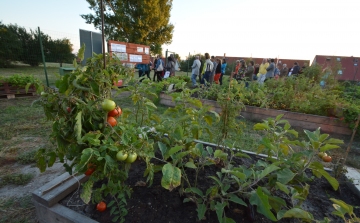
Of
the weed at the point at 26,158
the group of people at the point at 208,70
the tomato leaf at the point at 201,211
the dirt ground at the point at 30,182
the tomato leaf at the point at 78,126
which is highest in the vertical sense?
the group of people at the point at 208,70

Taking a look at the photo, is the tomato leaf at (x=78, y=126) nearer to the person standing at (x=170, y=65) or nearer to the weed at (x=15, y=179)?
the weed at (x=15, y=179)

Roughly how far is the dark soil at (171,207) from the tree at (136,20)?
1940 cm

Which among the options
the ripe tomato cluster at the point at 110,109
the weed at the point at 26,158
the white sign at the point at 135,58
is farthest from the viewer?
the white sign at the point at 135,58

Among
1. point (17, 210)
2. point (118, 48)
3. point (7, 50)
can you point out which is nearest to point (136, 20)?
→ point (7, 50)

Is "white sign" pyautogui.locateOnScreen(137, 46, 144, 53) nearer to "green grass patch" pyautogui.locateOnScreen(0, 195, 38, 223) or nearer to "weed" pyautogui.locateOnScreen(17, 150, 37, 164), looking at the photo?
"weed" pyautogui.locateOnScreen(17, 150, 37, 164)


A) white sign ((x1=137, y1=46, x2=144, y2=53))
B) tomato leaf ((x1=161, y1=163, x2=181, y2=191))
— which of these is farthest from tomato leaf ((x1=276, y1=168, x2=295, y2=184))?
white sign ((x1=137, y1=46, x2=144, y2=53))

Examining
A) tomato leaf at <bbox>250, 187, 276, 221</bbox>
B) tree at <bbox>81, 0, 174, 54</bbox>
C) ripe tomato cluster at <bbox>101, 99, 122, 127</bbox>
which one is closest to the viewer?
tomato leaf at <bbox>250, 187, 276, 221</bbox>

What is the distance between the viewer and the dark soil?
130 cm

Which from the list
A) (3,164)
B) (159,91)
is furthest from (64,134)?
(159,91)

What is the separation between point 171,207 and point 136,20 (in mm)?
19980

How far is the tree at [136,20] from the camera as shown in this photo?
1792cm

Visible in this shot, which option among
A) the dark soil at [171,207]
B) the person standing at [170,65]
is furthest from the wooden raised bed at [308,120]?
the person standing at [170,65]

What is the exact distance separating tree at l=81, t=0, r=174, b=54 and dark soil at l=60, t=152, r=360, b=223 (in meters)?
19.4

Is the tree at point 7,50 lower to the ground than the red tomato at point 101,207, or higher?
higher
